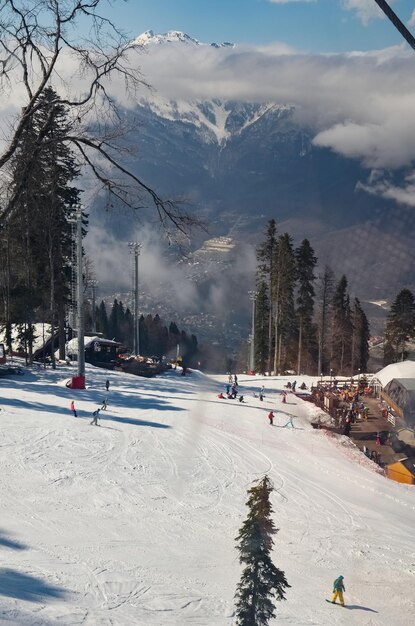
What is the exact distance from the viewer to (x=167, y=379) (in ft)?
125

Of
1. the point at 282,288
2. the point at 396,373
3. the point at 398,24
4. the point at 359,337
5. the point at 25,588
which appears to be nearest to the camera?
the point at 398,24

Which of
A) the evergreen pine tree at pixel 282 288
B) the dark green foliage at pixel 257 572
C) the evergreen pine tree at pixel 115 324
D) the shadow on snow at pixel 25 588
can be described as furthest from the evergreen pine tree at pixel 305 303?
the dark green foliage at pixel 257 572

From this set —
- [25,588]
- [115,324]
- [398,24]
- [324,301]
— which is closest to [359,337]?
[324,301]

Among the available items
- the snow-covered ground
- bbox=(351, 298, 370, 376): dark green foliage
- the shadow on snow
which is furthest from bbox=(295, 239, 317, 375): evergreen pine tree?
the shadow on snow

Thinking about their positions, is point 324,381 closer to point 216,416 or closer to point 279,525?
point 216,416

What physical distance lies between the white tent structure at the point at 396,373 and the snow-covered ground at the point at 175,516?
12.5 m

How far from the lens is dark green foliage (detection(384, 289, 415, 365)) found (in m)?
57.3

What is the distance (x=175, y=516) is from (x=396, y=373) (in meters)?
26.1

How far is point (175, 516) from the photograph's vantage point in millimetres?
16625

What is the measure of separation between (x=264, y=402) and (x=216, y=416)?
680 cm

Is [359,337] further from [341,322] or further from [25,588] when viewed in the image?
[25,588]

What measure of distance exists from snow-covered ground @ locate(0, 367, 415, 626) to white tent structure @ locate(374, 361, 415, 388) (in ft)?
41.1

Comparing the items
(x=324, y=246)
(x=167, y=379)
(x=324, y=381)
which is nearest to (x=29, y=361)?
(x=167, y=379)

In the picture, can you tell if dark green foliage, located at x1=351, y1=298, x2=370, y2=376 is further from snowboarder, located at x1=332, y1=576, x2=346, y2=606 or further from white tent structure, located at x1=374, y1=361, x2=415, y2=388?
snowboarder, located at x1=332, y1=576, x2=346, y2=606
